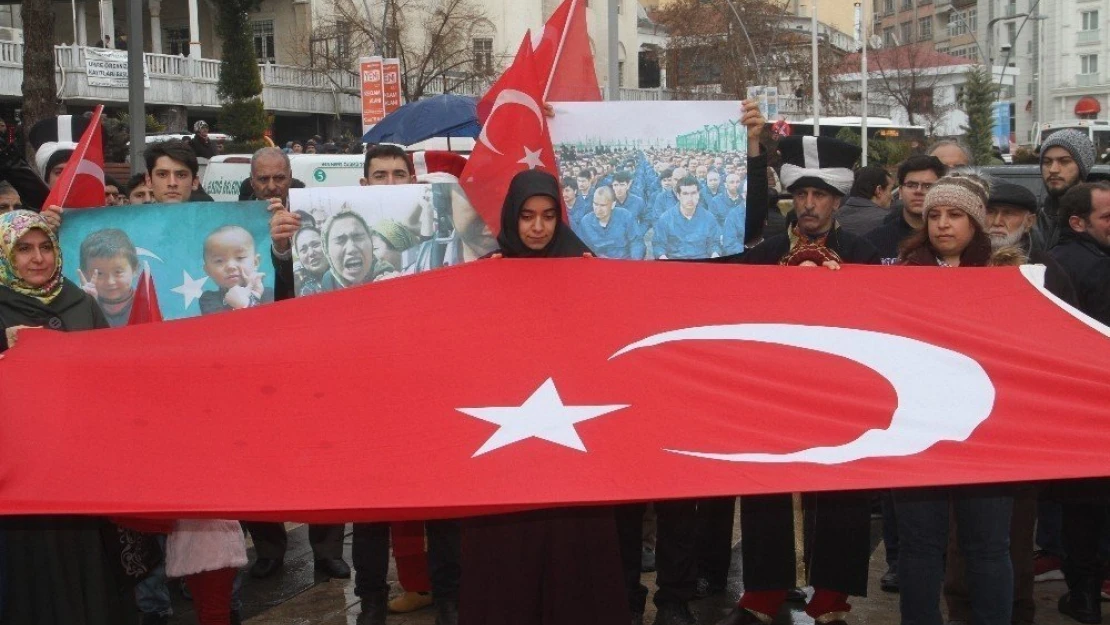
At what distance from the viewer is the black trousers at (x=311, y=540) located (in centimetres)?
676

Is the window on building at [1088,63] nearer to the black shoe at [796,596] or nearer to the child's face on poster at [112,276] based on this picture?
the black shoe at [796,596]

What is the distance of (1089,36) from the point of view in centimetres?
A: 8512

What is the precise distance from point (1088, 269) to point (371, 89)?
2000 centimetres

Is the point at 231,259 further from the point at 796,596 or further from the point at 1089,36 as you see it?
the point at 1089,36

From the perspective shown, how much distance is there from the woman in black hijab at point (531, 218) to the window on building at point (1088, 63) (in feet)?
290

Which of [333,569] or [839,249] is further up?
[839,249]

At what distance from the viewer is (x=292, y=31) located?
175 ft

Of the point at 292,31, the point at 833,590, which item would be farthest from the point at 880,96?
the point at 833,590

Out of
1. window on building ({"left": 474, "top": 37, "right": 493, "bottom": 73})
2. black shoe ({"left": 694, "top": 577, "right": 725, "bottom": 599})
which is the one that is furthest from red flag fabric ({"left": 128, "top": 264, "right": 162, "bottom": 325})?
window on building ({"left": 474, "top": 37, "right": 493, "bottom": 73})

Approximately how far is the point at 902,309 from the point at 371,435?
1.98 m

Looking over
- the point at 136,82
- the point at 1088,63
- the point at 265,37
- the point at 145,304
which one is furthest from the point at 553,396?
the point at 1088,63

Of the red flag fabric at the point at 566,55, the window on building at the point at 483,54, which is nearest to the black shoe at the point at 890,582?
the red flag fabric at the point at 566,55

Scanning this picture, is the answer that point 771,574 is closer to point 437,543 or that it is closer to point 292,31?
point 437,543

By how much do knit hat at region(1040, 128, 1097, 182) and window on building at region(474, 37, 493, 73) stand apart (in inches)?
1697
